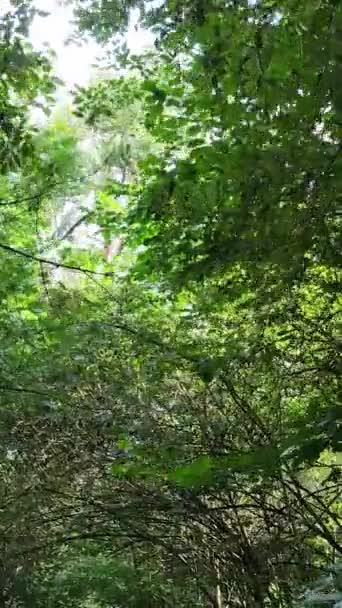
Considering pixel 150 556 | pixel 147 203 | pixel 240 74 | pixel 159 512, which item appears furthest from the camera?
pixel 150 556

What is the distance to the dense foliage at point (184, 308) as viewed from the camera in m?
1.62

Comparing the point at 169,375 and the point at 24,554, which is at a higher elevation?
the point at 169,375

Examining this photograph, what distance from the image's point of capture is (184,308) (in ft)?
10.7

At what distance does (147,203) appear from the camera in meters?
1.98

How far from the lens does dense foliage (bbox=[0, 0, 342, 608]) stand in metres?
1.62

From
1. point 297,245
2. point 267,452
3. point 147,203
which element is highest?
point 147,203

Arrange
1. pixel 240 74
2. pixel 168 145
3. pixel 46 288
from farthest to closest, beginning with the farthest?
pixel 46 288 → pixel 168 145 → pixel 240 74

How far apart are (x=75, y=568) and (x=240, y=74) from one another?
4.94 metres

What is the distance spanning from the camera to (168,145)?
2592 mm

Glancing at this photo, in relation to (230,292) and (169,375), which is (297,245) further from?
(169,375)

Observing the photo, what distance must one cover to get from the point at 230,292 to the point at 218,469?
537mm

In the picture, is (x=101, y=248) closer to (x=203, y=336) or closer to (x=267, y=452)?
(x=203, y=336)

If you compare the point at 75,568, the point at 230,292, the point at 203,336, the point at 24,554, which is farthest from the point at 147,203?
the point at 75,568

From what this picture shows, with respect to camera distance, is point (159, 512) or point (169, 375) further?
point (159, 512)
